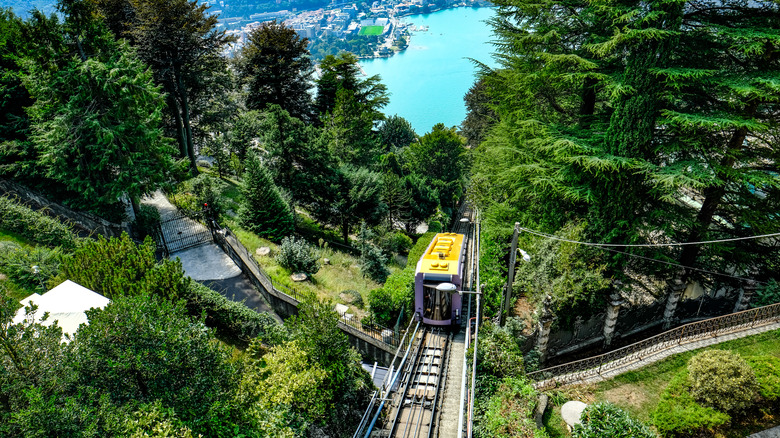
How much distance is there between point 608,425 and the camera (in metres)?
10.1

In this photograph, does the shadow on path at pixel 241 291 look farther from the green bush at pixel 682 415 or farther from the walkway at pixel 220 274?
the green bush at pixel 682 415

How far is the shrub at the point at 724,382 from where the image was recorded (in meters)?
10.7

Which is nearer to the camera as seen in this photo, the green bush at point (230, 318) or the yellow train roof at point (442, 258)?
the yellow train roof at point (442, 258)

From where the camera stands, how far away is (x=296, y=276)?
20.5 metres

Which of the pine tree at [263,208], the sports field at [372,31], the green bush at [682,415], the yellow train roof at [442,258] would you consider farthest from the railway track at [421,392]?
the sports field at [372,31]

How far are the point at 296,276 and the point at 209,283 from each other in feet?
14.2

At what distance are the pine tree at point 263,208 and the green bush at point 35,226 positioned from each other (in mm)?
8525

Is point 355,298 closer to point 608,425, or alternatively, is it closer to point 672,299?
point 608,425

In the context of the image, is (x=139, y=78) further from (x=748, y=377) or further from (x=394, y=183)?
(x=748, y=377)

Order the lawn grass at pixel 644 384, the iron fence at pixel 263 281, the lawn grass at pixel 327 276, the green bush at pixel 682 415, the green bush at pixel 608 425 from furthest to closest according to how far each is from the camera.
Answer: the lawn grass at pixel 327 276, the iron fence at pixel 263 281, the lawn grass at pixel 644 384, the green bush at pixel 682 415, the green bush at pixel 608 425

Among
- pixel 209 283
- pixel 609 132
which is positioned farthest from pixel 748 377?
pixel 209 283

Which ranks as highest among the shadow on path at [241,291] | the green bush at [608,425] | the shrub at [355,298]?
the green bush at [608,425]

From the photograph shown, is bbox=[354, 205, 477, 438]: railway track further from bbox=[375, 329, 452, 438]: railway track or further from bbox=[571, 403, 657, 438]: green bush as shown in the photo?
bbox=[571, 403, 657, 438]: green bush

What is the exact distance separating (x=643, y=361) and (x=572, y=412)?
4.33 metres
